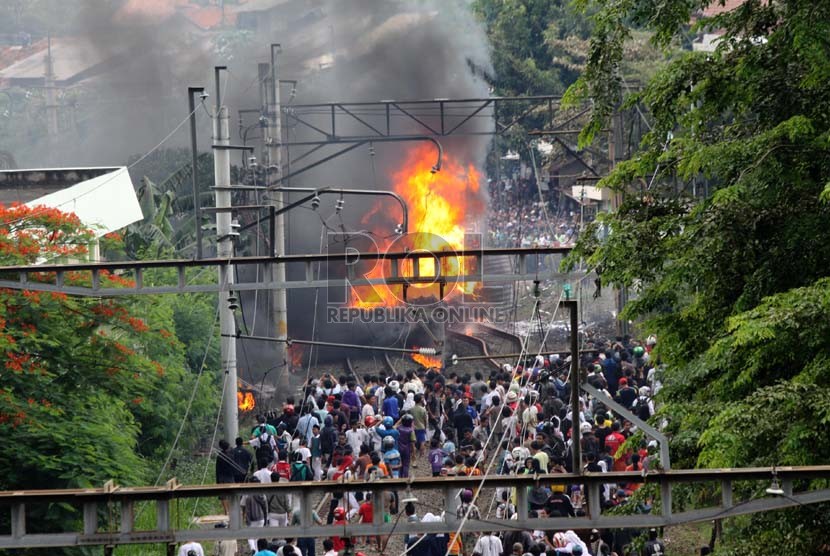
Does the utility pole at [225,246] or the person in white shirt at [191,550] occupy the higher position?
the utility pole at [225,246]

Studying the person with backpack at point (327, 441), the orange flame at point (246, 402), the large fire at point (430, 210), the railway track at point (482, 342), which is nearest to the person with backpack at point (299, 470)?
the person with backpack at point (327, 441)

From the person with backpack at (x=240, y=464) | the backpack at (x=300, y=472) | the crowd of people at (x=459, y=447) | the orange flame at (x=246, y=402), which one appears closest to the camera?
the crowd of people at (x=459, y=447)

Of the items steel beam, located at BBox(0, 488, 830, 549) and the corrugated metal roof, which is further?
the corrugated metal roof

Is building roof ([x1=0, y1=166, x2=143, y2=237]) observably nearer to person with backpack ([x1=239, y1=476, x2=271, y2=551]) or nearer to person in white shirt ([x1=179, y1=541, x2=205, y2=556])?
person with backpack ([x1=239, y1=476, x2=271, y2=551])

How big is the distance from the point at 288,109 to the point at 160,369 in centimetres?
1554

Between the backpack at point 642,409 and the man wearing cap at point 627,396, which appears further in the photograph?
the man wearing cap at point 627,396

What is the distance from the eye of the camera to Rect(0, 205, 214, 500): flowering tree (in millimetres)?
16969

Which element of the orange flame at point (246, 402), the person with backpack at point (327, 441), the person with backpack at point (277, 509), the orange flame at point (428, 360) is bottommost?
the person with backpack at point (277, 509)

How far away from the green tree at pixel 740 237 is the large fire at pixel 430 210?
18557mm

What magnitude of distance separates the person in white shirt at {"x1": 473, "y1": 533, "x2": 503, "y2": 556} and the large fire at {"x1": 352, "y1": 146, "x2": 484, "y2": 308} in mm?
18056

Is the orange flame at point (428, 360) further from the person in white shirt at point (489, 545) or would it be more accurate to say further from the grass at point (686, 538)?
the person in white shirt at point (489, 545)

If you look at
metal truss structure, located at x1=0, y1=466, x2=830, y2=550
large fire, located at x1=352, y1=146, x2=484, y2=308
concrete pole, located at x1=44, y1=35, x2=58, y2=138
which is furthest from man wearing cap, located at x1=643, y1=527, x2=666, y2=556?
concrete pole, located at x1=44, y1=35, x2=58, y2=138

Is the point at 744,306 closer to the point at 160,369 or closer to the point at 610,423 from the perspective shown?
the point at 610,423

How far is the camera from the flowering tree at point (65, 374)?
16969 millimetres
